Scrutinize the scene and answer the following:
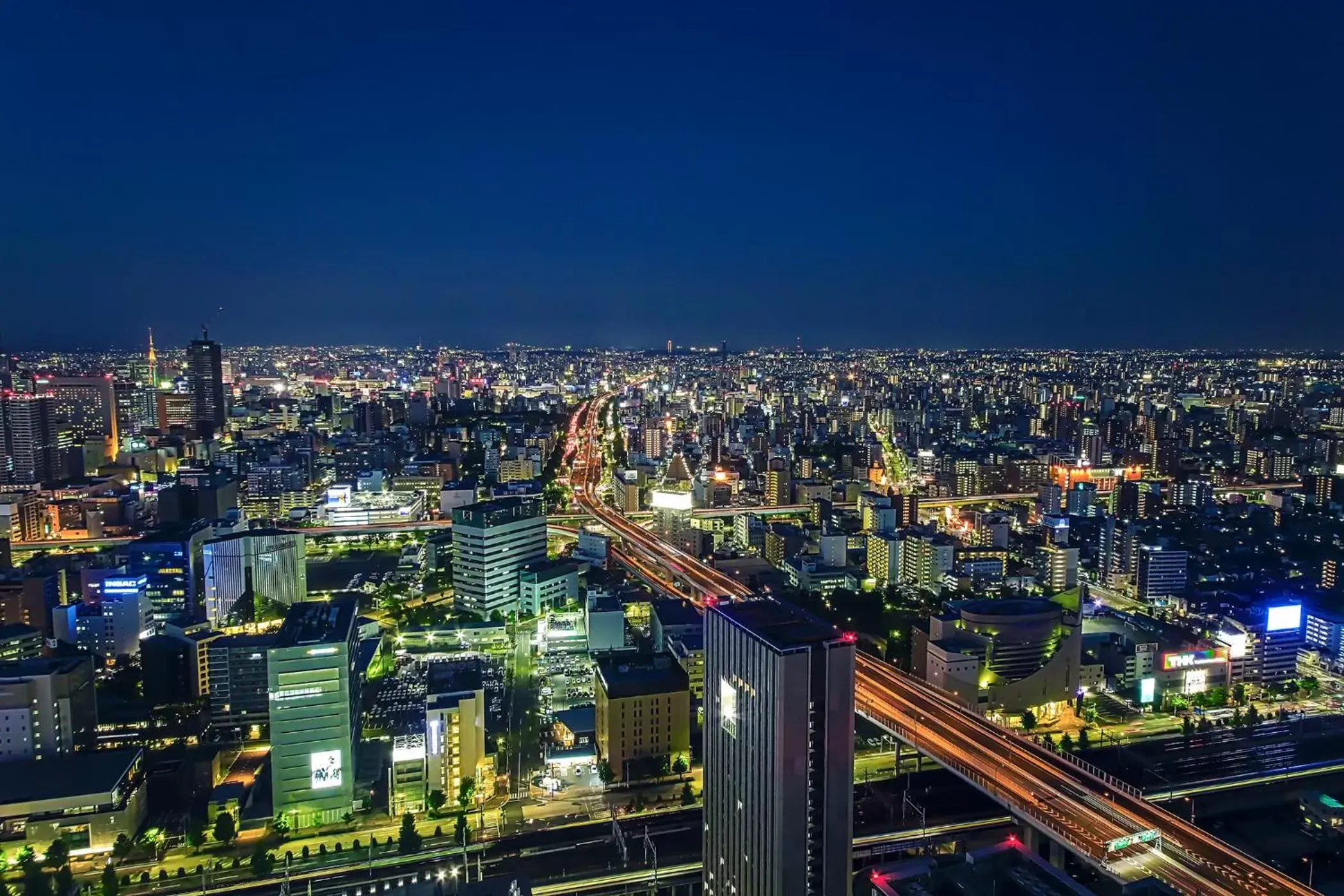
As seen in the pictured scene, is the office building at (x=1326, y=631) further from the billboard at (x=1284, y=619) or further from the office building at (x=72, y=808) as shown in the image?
the office building at (x=72, y=808)

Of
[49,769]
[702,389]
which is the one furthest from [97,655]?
[702,389]

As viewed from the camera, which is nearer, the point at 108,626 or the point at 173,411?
the point at 108,626

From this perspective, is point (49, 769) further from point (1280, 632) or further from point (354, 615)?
point (1280, 632)

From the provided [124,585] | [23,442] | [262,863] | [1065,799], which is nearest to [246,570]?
[124,585]

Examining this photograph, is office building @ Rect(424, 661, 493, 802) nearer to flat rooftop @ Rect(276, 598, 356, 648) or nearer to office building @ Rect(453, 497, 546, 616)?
flat rooftop @ Rect(276, 598, 356, 648)

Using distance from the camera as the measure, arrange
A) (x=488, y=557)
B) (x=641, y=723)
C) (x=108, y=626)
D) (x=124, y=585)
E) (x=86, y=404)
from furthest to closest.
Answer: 1. (x=86, y=404)
2. (x=488, y=557)
3. (x=124, y=585)
4. (x=108, y=626)
5. (x=641, y=723)

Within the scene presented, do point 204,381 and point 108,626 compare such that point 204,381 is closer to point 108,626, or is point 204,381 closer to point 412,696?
point 108,626
